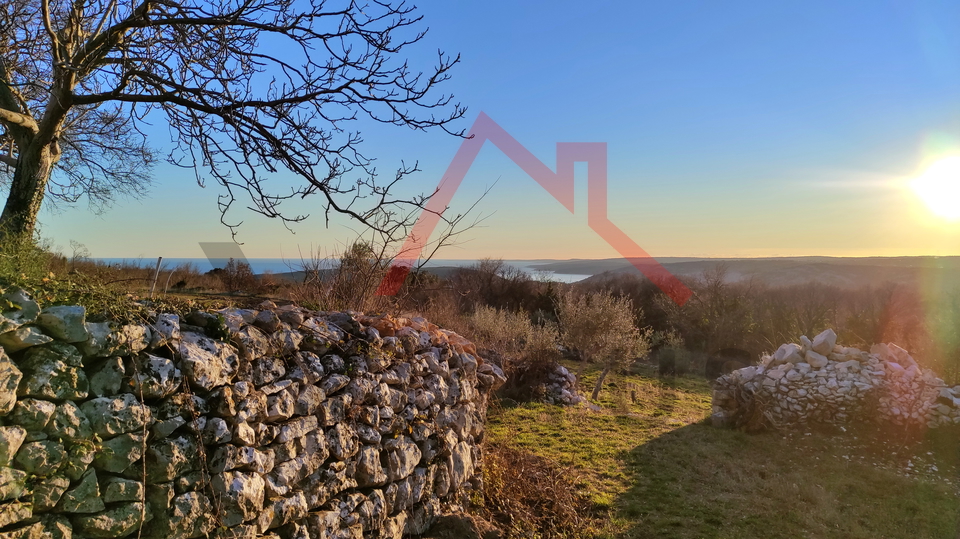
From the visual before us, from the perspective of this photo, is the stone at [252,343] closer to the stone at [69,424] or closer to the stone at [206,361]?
the stone at [206,361]

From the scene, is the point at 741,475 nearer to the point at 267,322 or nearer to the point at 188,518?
the point at 267,322

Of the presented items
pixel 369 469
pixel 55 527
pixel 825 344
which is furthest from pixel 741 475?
pixel 55 527

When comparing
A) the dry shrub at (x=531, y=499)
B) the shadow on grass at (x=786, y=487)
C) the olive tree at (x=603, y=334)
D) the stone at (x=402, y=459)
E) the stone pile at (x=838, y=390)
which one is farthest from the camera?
the olive tree at (x=603, y=334)

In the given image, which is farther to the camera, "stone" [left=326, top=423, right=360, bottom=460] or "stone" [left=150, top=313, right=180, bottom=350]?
"stone" [left=326, top=423, right=360, bottom=460]

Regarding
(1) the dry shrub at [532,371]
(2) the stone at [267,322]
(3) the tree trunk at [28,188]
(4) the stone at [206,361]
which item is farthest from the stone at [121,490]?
(1) the dry shrub at [532,371]

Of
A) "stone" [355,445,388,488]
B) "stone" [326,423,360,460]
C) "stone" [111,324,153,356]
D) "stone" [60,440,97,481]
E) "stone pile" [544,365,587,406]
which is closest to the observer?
"stone" [60,440,97,481]

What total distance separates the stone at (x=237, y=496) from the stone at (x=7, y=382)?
1041 mm

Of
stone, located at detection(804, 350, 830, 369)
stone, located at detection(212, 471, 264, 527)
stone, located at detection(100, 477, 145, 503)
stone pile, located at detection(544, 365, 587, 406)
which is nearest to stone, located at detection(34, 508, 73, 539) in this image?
stone, located at detection(100, 477, 145, 503)

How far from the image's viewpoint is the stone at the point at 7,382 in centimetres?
210

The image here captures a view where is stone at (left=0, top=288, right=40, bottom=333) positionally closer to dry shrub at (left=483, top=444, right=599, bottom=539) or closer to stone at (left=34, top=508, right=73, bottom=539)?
stone at (left=34, top=508, right=73, bottom=539)

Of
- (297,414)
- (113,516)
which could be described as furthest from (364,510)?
(113,516)

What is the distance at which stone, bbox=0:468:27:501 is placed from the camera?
6.78ft

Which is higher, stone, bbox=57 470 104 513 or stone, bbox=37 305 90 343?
stone, bbox=37 305 90 343

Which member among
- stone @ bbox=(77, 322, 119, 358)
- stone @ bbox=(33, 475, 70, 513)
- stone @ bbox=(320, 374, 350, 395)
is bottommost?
stone @ bbox=(33, 475, 70, 513)
